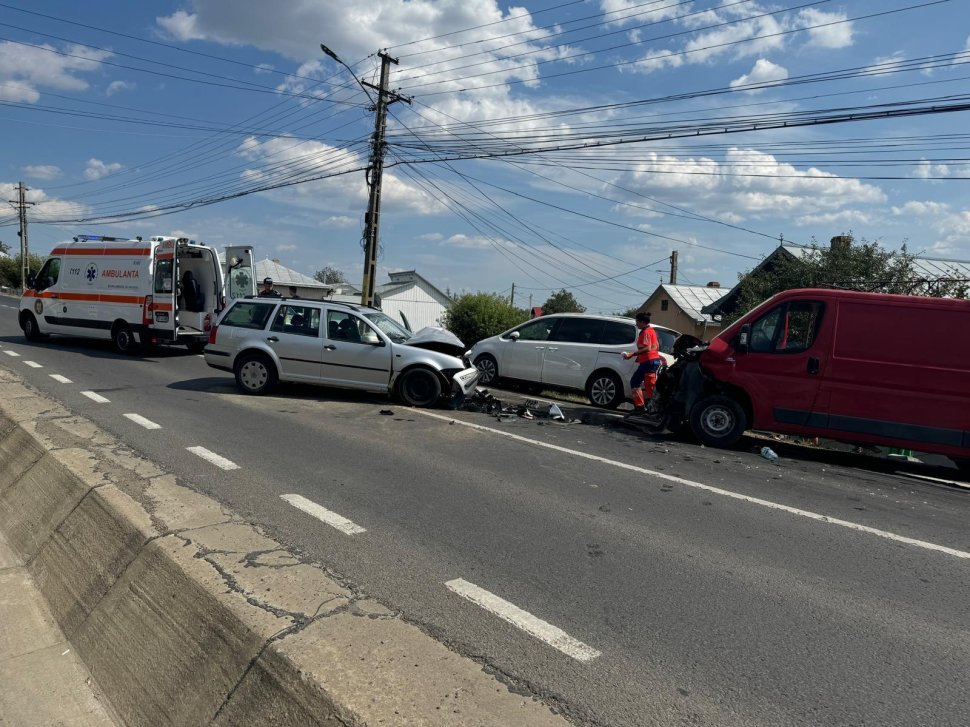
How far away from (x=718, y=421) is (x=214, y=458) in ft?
20.9

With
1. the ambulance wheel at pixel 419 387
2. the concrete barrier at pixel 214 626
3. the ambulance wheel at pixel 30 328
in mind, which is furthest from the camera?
the ambulance wheel at pixel 30 328

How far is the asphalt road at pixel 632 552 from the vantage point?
3436 mm

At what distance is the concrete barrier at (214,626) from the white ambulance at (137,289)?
10.8m

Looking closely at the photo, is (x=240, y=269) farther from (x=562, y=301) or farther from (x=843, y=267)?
(x=562, y=301)

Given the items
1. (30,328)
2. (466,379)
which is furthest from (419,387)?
(30,328)

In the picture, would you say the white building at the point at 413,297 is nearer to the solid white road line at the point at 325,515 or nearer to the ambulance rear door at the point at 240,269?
the ambulance rear door at the point at 240,269

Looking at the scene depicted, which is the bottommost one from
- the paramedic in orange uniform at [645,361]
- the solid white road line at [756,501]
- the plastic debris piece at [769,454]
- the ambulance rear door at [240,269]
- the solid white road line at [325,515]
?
the solid white road line at [325,515]

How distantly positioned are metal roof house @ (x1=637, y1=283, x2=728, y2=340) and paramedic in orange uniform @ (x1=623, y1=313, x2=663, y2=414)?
29646mm

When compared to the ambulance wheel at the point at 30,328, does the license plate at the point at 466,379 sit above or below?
above

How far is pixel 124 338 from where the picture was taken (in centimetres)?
1688

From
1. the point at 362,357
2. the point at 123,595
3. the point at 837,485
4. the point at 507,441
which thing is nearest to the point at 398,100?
the point at 362,357

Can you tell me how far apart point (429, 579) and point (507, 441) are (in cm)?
478


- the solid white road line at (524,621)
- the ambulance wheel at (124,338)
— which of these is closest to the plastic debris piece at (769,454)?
the solid white road line at (524,621)

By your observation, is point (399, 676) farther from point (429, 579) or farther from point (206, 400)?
point (206, 400)
